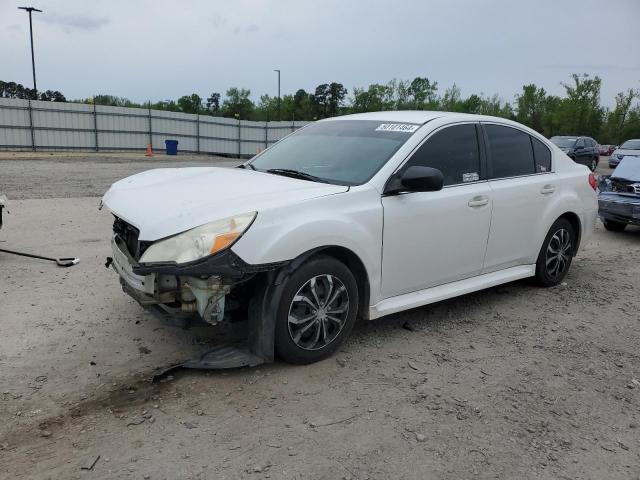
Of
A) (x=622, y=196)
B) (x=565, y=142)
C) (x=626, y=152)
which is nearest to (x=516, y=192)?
(x=622, y=196)

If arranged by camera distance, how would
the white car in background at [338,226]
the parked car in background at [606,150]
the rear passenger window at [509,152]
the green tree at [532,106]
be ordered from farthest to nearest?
the green tree at [532,106]
the parked car in background at [606,150]
the rear passenger window at [509,152]
the white car in background at [338,226]

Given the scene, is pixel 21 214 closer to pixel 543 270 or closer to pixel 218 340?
pixel 218 340

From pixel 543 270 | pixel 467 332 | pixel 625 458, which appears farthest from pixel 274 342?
pixel 543 270

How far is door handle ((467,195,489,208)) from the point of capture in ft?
14.7

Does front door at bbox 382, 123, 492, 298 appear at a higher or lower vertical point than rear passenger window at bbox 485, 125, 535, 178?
lower

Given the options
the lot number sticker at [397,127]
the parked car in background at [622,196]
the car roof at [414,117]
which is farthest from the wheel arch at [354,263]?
the parked car in background at [622,196]

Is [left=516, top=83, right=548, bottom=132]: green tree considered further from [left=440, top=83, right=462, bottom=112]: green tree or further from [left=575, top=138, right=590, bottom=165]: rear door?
[left=575, top=138, right=590, bottom=165]: rear door

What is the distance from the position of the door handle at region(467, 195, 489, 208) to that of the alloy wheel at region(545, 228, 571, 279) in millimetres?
1265

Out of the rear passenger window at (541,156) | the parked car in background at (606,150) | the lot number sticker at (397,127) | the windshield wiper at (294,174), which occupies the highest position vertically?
the lot number sticker at (397,127)

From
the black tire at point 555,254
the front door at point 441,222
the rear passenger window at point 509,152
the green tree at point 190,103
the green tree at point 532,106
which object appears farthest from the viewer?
the green tree at point 190,103

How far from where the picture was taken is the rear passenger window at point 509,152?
192 inches

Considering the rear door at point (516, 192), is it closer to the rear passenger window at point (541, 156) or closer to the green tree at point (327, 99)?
the rear passenger window at point (541, 156)

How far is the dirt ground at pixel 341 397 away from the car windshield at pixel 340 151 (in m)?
1.30

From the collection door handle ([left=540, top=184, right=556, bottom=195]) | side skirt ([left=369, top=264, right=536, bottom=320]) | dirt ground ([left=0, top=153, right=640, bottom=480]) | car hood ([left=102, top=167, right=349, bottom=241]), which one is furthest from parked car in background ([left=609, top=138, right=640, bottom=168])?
car hood ([left=102, top=167, right=349, bottom=241])
